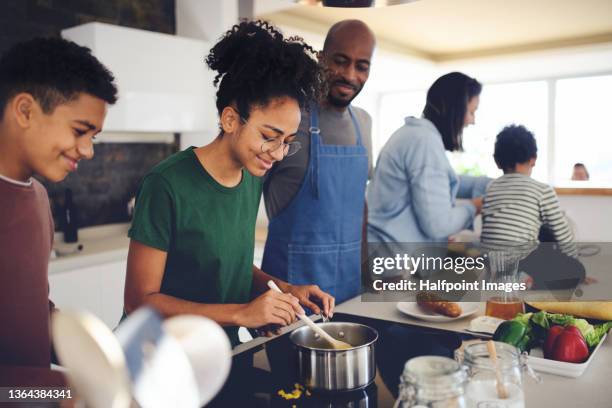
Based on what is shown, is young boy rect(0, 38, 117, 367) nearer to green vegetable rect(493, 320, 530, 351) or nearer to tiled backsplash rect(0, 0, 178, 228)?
green vegetable rect(493, 320, 530, 351)

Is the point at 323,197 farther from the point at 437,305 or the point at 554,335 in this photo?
the point at 554,335

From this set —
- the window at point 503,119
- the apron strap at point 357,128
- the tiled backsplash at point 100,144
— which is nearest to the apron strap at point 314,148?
the apron strap at point 357,128

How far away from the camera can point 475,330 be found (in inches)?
47.8

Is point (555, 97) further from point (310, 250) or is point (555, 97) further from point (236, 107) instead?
point (236, 107)

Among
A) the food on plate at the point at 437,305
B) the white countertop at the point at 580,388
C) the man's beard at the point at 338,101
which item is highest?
A: the man's beard at the point at 338,101

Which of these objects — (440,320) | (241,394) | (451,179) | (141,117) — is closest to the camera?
(241,394)

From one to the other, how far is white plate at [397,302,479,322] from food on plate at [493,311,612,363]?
163 mm

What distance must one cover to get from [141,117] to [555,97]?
6.37 m

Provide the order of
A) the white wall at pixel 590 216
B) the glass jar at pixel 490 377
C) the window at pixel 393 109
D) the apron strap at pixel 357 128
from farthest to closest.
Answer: the window at pixel 393 109
the white wall at pixel 590 216
the apron strap at pixel 357 128
the glass jar at pixel 490 377

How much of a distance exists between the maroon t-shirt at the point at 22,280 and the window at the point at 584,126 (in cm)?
738

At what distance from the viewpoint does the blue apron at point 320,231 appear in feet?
5.52

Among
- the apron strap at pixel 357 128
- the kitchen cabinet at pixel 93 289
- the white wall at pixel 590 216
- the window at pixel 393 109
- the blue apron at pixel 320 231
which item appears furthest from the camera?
the window at pixel 393 109

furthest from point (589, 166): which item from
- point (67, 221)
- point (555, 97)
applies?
point (67, 221)

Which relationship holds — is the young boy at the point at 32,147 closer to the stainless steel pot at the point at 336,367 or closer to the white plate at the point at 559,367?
the stainless steel pot at the point at 336,367
